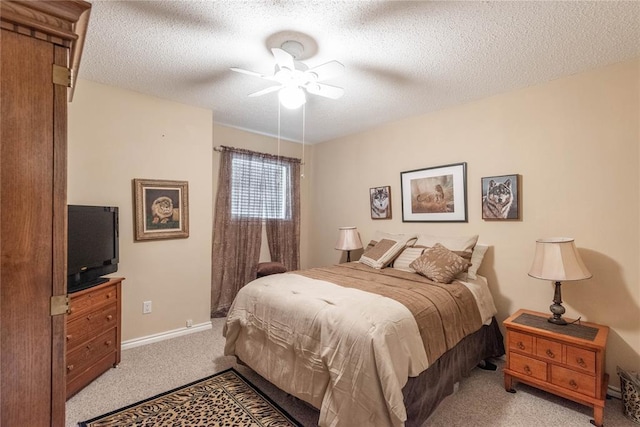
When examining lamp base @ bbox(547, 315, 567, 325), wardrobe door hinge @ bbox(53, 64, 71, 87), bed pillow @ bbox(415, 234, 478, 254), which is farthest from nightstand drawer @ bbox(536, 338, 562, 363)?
wardrobe door hinge @ bbox(53, 64, 71, 87)

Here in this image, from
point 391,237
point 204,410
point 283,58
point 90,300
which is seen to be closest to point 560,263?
point 391,237

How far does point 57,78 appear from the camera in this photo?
93cm

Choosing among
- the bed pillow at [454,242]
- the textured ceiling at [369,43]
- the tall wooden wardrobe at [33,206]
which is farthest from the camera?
the bed pillow at [454,242]

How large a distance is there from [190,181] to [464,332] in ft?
10.0

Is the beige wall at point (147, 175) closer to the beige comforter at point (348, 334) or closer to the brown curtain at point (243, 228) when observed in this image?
the brown curtain at point (243, 228)

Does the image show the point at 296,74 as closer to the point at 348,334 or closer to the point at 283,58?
the point at 283,58

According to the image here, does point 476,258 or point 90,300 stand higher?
point 476,258

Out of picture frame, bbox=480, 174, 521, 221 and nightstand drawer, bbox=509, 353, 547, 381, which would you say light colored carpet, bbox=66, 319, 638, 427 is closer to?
nightstand drawer, bbox=509, 353, 547, 381

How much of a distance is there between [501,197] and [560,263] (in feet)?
2.84

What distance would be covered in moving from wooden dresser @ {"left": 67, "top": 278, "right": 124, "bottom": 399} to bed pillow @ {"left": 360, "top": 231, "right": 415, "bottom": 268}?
2475 millimetres

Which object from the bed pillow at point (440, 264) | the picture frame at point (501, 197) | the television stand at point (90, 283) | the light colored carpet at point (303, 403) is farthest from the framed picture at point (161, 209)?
the picture frame at point (501, 197)

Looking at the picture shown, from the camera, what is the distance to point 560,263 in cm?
216

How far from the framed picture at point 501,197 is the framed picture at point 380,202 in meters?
1.16

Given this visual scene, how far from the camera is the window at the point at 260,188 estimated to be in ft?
13.4
